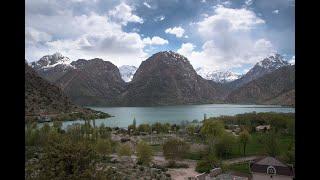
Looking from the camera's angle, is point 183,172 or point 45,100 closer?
point 183,172

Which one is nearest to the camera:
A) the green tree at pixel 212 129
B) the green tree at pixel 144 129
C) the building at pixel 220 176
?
the building at pixel 220 176

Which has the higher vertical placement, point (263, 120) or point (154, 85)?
point (154, 85)

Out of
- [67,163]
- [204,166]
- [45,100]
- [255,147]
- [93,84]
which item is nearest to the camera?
[67,163]

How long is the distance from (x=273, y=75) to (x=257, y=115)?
229 ft

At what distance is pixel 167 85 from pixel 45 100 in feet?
254

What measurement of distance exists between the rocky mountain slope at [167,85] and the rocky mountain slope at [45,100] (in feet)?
177

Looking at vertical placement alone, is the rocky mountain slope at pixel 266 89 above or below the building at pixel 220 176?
above

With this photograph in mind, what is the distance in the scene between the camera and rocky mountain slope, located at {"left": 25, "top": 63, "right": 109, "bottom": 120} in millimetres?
50500

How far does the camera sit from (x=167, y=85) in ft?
425

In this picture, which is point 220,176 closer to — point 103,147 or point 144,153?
point 144,153

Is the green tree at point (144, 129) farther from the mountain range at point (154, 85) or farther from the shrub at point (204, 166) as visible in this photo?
the mountain range at point (154, 85)

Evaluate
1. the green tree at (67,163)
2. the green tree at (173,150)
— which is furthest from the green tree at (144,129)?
the green tree at (67,163)

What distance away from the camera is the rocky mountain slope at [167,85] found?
121 m

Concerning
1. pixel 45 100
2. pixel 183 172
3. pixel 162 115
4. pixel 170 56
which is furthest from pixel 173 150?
pixel 170 56
